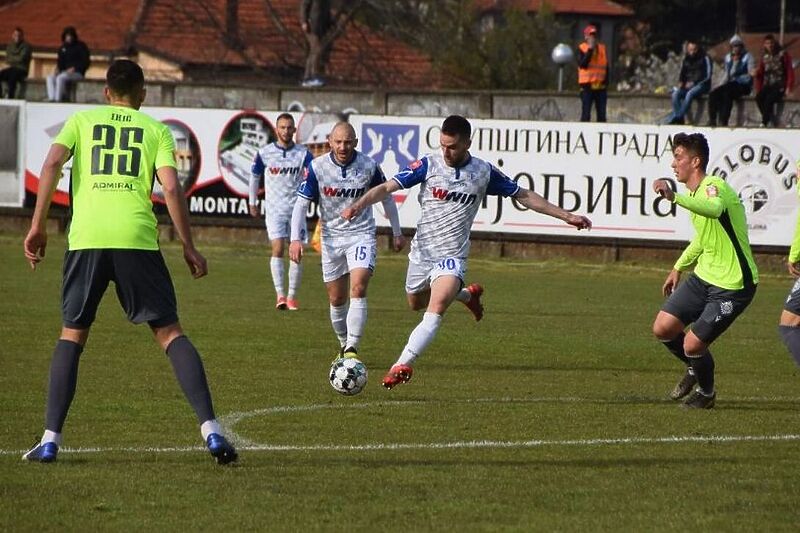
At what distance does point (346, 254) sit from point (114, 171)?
196 inches

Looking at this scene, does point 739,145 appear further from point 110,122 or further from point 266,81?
point 266,81

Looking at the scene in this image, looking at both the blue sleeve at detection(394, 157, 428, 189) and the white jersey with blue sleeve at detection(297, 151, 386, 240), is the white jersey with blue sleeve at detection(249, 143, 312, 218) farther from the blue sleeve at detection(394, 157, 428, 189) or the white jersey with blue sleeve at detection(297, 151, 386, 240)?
the blue sleeve at detection(394, 157, 428, 189)

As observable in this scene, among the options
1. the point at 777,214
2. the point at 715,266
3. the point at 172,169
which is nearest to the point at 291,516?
the point at 172,169

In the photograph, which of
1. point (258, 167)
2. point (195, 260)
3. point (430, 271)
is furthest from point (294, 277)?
point (195, 260)

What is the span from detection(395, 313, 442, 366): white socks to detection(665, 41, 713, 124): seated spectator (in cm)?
1551

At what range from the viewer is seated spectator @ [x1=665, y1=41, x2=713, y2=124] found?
992 inches

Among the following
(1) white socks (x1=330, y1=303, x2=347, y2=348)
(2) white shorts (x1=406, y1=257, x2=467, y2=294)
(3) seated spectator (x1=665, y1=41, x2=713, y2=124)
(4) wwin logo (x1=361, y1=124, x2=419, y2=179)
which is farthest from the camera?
(3) seated spectator (x1=665, y1=41, x2=713, y2=124)

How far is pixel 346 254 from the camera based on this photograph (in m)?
12.7

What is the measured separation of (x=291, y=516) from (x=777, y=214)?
17.7m

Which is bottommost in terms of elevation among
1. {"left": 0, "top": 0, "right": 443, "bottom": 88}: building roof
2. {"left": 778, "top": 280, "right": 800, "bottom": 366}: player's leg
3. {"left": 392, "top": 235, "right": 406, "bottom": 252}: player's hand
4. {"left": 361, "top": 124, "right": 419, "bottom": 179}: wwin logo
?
{"left": 778, "top": 280, "right": 800, "bottom": 366}: player's leg

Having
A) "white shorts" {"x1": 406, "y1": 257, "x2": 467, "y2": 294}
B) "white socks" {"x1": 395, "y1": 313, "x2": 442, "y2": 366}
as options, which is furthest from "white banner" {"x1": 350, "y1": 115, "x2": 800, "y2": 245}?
"white socks" {"x1": 395, "y1": 313, "x2": 442, "y2": 366}

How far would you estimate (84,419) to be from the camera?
955 centimetres

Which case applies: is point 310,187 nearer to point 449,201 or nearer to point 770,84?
point 449,201

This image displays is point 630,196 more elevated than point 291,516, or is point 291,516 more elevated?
point 630,196
